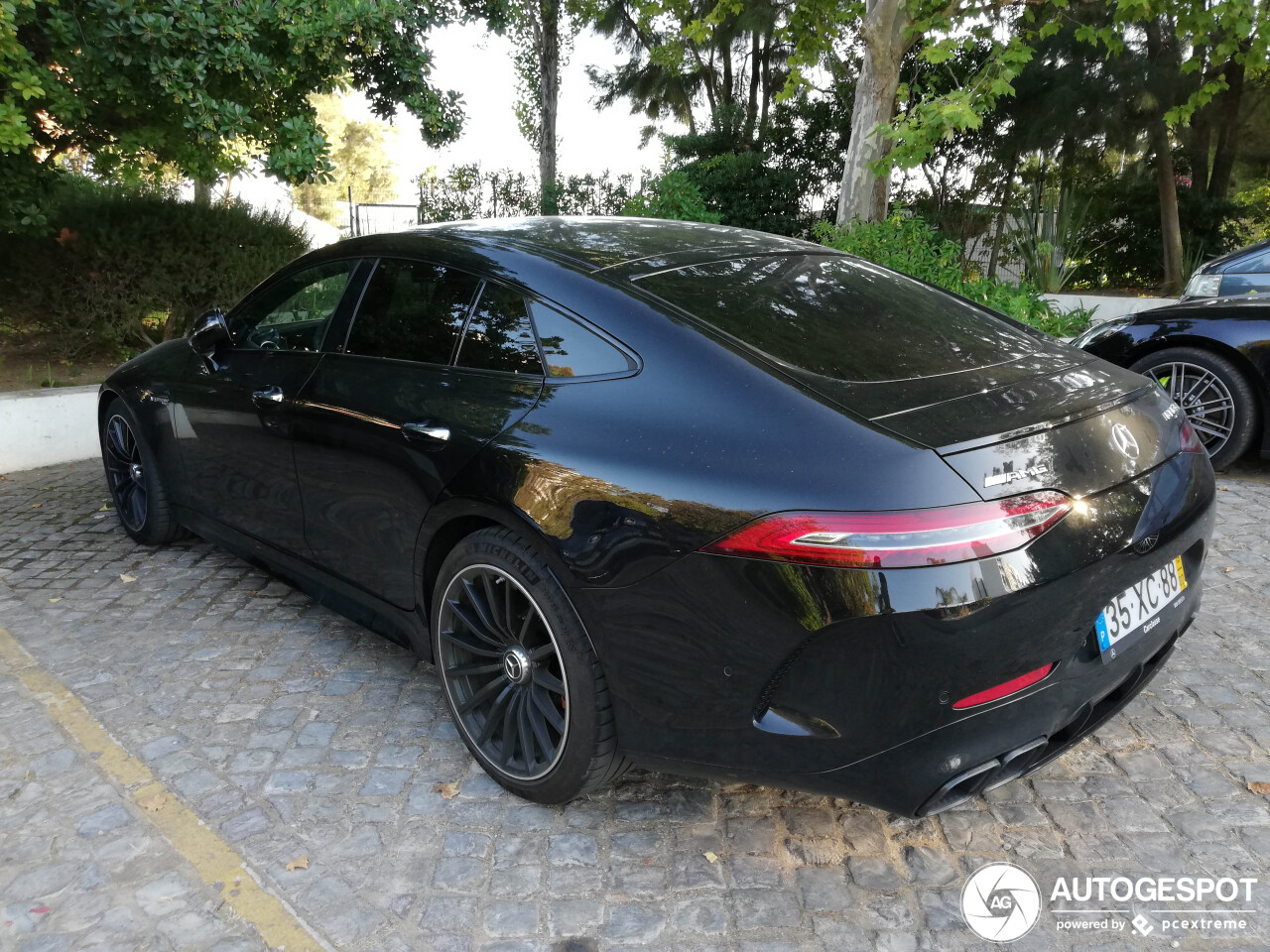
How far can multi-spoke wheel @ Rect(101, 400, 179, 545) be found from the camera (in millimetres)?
4602

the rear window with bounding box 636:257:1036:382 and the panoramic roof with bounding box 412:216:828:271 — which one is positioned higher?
the panoramic roof with bounding box 412:216:828:271

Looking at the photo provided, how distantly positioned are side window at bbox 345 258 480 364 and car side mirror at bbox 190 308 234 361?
3.18 feet

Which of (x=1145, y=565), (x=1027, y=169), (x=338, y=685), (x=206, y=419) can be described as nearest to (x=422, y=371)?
(x=338, y=685)

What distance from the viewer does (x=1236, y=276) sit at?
598 centimetres

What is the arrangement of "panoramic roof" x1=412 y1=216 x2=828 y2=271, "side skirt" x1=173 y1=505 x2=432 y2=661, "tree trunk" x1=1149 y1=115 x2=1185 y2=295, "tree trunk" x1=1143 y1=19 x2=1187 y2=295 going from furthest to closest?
"tree trunk" x1=1149 y1=115 x2=1185 y2=295
"tree trunk" x1=1143 y1=19 x2=1187 y2=295
"side skirt" x1=173 y1=505 x2=432 y2=661
"panoramic roof" x1=412 y1=216 x2=828 y2=271

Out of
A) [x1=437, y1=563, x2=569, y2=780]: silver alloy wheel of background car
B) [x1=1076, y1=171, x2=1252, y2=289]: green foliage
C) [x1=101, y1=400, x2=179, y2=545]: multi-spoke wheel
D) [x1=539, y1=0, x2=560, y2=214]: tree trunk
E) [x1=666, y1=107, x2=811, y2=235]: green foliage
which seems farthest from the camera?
[x1=539, y1=0, x2=560, y2=214]: tree trunk

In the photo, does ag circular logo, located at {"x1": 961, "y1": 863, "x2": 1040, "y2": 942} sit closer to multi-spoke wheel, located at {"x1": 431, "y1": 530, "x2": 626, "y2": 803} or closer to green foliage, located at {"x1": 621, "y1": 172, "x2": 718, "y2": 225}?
multi-spoke wheel, located at {"x1": 431, "y1": 530, "x2": 626, "y2": 803}

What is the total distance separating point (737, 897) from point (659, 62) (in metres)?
16.7

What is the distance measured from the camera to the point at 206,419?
4.00 metres

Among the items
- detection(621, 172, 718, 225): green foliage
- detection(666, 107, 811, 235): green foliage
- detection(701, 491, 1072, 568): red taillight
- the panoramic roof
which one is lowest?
detection(701, 491, 1072, 568): red taillight

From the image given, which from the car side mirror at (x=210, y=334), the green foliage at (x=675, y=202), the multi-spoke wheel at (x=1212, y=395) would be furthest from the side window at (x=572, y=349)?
the green foliage at (x=675, y=202)

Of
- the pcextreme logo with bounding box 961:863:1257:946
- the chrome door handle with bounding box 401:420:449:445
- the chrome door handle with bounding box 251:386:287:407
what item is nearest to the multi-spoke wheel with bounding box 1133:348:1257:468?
the pcextreme logo with bounding box 961:863:1257:946

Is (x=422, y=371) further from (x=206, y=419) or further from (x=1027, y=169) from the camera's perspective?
(x=1027, y=169)

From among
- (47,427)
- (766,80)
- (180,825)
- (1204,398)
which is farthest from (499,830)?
(766,80)
